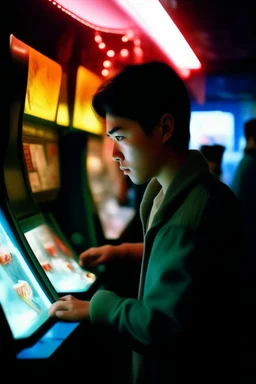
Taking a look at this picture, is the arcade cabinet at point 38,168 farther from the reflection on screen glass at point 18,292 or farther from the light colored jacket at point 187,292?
the light colored jacket at point 187,292

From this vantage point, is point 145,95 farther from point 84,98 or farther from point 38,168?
point 84,98

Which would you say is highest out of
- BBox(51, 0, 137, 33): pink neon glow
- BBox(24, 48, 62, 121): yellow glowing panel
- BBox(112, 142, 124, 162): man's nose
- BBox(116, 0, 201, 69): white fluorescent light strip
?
BBox(51, 0, 137, 33): pink neon glow

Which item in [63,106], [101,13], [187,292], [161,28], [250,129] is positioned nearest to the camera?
[187,292]

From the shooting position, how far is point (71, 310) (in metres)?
1.46

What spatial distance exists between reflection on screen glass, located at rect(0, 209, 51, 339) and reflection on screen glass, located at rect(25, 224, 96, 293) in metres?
0.30

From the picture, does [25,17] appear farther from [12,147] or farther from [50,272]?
[50,272]

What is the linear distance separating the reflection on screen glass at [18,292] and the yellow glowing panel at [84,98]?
4.03 feet

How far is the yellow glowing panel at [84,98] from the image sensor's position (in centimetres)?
290

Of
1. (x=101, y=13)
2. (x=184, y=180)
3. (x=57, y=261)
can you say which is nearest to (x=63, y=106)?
(x=101, y=13)

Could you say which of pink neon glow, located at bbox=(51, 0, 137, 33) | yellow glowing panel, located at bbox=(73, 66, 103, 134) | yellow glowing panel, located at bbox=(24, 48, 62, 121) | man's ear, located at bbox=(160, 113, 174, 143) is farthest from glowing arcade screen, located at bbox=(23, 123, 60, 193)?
man's ear, located at bbox=(160, 113, 174, 143)

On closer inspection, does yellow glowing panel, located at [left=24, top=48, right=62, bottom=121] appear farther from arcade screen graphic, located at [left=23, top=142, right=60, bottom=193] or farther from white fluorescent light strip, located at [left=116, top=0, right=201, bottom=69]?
white fluorescent light strip, located at [left=116, top=0, right=201, bottom=69]

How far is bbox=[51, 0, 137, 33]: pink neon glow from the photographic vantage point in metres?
2.25

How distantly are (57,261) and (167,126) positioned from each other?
1.20 meters

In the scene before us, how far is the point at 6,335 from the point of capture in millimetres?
1376
